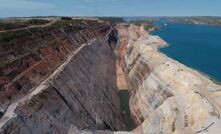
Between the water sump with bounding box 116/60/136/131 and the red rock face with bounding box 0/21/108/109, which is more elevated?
the red rock face with bounding box 0/21/108/109

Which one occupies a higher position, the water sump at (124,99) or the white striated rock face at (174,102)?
the white striated rock face at (174,102)

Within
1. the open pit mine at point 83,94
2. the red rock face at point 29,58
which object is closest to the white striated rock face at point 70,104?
the open pit mine at point 83,94

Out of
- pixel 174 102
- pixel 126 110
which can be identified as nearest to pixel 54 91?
pixel 174 102

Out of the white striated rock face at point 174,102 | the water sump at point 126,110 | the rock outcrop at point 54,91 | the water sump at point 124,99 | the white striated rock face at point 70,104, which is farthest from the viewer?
the water sump at point 124,99

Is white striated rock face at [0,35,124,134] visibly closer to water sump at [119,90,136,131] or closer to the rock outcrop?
the rock outcrop

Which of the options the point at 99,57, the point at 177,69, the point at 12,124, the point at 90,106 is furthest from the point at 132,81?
the point at 12,124

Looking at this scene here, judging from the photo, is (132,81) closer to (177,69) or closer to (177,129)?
(177,69)

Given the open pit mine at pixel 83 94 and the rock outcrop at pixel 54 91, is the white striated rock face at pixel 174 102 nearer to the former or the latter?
the open pit mine at pixel 83 94

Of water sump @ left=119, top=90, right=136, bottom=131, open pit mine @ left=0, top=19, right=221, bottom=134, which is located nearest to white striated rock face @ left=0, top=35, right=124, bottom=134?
open pit mine @ left=0, top=19, right=221, bottom=134
